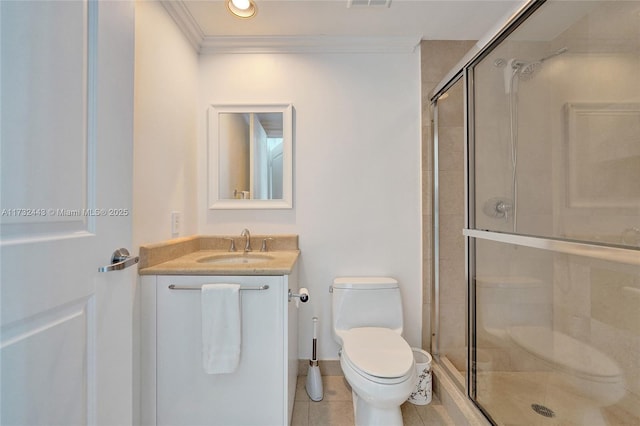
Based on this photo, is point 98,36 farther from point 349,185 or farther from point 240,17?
point 349,185

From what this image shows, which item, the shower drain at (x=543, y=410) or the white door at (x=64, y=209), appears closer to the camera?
the white door at (x=64, y=209)

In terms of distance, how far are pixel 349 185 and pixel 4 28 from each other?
1592 millimetres

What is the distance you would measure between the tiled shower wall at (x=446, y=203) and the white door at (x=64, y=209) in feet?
5.50

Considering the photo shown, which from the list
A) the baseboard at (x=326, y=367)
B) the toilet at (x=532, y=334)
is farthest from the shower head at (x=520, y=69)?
the baseboard at (x=326, y=367)

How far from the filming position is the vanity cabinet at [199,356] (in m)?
1.23

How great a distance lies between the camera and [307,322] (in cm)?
184

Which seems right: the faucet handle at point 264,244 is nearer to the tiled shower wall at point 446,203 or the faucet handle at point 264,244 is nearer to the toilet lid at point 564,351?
the tiled shower wall at point 446,203

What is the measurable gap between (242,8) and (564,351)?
249cm

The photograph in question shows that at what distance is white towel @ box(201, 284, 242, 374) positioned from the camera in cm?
118

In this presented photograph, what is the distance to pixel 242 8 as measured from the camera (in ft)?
4.90

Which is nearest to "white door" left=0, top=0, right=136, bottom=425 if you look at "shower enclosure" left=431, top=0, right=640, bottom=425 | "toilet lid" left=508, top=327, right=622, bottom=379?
"shower enclosure" left=431, top=0, right=640, bottom=425

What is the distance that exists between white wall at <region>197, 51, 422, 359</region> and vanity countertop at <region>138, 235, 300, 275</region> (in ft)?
0.29

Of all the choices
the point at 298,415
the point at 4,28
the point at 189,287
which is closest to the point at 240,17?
the point at 4,28

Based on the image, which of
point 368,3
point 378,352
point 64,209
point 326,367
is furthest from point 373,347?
point 368,3
